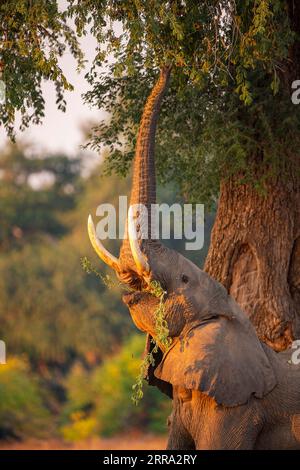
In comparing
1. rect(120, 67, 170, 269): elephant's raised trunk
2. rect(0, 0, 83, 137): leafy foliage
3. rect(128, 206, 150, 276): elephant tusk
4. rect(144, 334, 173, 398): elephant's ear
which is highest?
rect(0, 0, 83, 137): leafy foliage

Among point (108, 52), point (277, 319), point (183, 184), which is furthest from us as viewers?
point (183, 184)

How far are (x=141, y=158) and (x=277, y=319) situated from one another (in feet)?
8.30

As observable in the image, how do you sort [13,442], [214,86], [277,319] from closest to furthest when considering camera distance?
[277,319], [214,86], [13,442]

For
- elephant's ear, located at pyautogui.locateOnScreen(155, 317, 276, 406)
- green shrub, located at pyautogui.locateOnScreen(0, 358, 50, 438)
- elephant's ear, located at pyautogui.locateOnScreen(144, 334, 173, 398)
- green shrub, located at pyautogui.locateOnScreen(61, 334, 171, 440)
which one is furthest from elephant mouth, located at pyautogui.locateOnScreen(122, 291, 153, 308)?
green shrub, located at pyautogui.locateOnScreen(0, 358, 50, 438)

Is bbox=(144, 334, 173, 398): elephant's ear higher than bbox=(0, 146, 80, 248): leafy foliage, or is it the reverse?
bbox=(0, 146, 80, 248): leafy foliage

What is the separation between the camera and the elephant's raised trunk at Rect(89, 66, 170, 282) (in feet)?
25.9

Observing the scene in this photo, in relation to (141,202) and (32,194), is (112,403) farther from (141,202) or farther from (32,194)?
(141,202)

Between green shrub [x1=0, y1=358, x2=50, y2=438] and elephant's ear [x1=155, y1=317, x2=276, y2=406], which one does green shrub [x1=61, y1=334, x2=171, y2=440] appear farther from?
elephant's ear [x1=155, y1=317, x2=276, y2=406]

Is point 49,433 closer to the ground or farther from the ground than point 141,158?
closer to the ground

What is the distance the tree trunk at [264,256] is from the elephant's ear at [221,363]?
1.69 meters

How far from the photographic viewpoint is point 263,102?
992cm

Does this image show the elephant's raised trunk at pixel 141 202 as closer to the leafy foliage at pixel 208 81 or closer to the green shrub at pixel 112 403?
the leafy foliage at pixel 208 81

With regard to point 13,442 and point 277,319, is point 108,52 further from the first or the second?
point 13,442

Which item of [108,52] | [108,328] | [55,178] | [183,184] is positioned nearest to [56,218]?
[55,178]
